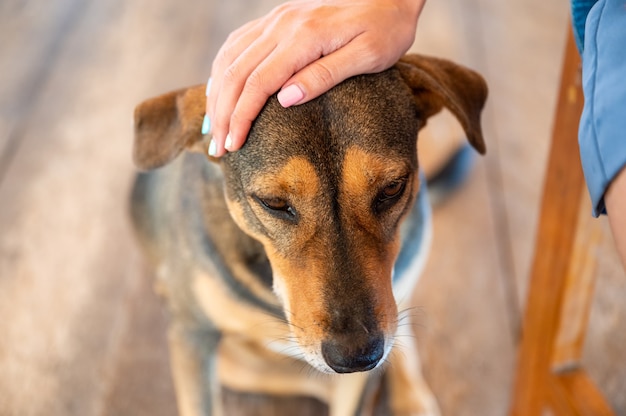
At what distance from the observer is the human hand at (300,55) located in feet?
3.57

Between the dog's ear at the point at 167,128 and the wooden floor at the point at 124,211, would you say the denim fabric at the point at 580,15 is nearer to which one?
the dog's ear at the point at 167,128

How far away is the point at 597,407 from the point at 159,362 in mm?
1183

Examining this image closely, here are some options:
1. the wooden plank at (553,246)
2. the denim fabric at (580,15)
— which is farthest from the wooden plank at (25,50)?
the denim fabric at (580,15)

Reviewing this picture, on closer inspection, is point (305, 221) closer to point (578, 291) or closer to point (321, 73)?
point (321, 73)

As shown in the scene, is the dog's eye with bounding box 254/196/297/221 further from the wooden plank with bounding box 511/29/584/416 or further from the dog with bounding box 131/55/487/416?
the wooden plank with bounding box 511/29/584/416

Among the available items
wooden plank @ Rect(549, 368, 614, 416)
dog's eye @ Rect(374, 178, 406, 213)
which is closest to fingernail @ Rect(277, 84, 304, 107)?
dog's eye @ Rect(374, 178, 406, 213)

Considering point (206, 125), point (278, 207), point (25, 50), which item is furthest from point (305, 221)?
point (25, 50)

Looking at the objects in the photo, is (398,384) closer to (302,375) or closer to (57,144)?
(302,375)

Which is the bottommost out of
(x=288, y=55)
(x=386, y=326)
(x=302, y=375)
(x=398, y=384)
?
(x=398, y=384)

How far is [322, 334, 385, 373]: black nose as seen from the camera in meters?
1.11

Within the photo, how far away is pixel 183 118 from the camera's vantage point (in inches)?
50.3

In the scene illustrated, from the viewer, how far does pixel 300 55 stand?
3.54ft

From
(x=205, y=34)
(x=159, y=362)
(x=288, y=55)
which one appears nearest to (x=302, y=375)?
(x=159, y=362)

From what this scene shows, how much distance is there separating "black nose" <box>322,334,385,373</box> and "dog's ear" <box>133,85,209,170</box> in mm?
467
